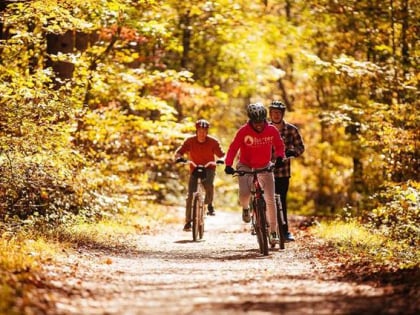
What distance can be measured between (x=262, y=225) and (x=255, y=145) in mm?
1292

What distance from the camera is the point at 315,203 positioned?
35375 millimetres

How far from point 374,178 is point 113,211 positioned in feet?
25.5

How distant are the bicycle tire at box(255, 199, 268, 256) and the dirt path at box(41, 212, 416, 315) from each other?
0.56 feet

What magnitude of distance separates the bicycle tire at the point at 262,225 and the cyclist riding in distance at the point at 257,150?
287 mm

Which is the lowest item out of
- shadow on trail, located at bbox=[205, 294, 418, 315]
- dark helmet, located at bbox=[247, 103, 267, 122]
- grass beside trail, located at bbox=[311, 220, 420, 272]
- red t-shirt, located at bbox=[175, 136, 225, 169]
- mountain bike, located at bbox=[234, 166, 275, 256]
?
grass beside trail, located at bbox=[311, 220, 420, 272]

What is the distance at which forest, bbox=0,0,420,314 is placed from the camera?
44.3 ft

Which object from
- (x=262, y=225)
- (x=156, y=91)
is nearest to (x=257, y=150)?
(x=262, y=225)

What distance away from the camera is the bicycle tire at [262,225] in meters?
12.2

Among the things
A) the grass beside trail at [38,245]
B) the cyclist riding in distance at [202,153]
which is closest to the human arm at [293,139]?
the cyclist riding in distance at [202,153]

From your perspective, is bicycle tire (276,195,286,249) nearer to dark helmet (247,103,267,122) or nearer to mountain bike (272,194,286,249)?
mountain bike (272,194,286,249)

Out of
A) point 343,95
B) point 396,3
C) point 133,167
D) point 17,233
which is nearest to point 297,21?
point 343,95

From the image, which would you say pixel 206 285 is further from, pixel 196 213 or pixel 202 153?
pixel 202 153

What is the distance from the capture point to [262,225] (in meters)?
12.2

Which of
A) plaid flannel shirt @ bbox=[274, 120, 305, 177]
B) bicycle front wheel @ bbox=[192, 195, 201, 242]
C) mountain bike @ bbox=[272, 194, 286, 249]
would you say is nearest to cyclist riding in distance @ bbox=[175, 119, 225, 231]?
bicycle front wheel @ bbox=[192, 195, 201, 242]
